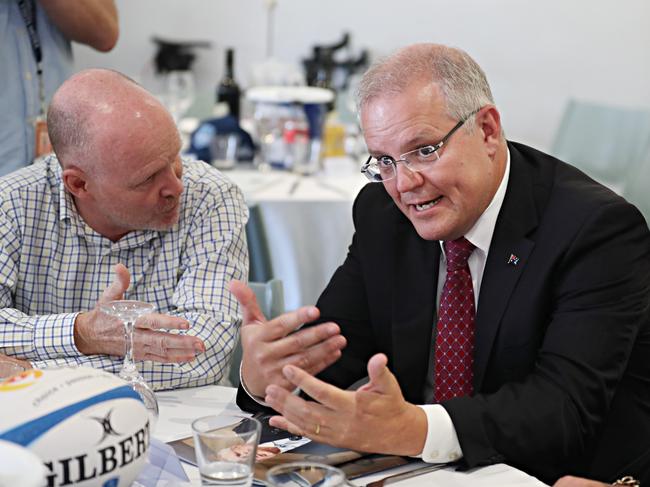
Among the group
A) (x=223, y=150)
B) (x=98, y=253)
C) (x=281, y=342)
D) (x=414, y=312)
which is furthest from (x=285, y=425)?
(x=223, y=150)

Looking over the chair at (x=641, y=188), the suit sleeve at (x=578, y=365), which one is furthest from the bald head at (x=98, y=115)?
the chair at (x=641, y=188)

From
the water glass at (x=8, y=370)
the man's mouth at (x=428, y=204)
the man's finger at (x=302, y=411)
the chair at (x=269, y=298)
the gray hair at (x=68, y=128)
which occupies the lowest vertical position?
the chair at (x=269, y=298)

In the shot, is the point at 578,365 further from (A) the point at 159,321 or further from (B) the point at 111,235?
(B) the point at 111,235

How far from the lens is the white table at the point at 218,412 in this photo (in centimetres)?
142

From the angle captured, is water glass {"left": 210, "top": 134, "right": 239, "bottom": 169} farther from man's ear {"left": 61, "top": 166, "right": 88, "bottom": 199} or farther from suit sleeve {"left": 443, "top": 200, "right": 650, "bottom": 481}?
suit sleeve {"left": 443, "top": 200, "right": 650, "bottom": 481}

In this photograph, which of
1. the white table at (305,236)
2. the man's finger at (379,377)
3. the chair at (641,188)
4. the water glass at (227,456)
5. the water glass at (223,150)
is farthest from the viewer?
the chair at (641,188)

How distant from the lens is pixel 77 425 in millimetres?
1105

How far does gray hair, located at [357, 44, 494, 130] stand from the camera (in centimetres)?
177

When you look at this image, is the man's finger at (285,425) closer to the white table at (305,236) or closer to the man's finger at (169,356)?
the man's finger at (169,356)

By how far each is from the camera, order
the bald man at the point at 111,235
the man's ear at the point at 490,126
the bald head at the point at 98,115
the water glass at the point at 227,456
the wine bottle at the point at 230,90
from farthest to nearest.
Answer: the wine bottle at the point at 230,90
the bald head at the point at 98,115
the bald man at the point at 111,235
the man's ear at the point at 490,126
the water glass at the point at 227,456

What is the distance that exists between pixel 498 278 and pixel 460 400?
1.03 ft

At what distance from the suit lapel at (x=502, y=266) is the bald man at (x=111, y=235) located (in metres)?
0.53

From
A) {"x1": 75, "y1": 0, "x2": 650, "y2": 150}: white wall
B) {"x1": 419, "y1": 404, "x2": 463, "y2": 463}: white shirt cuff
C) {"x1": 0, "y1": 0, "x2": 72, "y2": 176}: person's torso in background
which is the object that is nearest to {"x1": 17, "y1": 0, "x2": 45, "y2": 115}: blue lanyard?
{"x1": 0, "y1": 0, "x2": 72, "y2": 176}: person's torso in background

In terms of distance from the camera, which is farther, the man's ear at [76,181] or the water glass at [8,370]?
the man's ear at [76,181]
